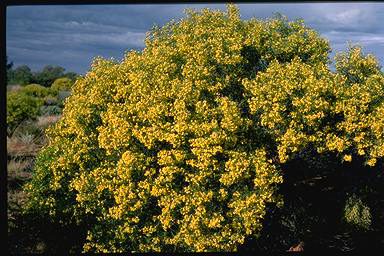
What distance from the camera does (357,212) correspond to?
1481cm

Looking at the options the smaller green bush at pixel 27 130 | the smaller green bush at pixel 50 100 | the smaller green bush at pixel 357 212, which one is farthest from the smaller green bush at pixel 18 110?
the smaller green bush at pixel 357 212

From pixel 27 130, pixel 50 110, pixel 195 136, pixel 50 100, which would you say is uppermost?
pixel 195 136

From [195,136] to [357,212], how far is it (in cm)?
Answer: 605

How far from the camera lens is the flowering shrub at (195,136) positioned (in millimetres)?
11484

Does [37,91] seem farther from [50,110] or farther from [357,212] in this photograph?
[357,212]

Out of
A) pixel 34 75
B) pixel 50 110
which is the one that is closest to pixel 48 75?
pixel 34 75

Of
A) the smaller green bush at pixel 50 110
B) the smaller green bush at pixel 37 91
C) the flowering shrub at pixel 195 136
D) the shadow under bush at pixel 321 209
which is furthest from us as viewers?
the smaller green bush at pixel 37 91

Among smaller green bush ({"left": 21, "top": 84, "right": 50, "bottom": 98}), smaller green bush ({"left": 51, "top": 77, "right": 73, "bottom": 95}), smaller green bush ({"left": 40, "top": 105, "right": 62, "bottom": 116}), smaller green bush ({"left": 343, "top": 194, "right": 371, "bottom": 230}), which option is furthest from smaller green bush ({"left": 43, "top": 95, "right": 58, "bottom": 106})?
smaller green bush ({"left": 343, "top": 194, "right": 371, "bottom": 230})

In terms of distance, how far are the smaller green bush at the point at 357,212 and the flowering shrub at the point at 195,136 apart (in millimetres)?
1711

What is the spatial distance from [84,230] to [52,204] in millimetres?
1590

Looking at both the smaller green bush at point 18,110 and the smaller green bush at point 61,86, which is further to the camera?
the smaller green bush at point 61,86

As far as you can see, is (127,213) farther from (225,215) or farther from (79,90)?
(79,90)

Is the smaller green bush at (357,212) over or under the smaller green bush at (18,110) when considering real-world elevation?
under

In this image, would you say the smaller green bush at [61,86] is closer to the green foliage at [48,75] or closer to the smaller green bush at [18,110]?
the green foliage at [48,75]
